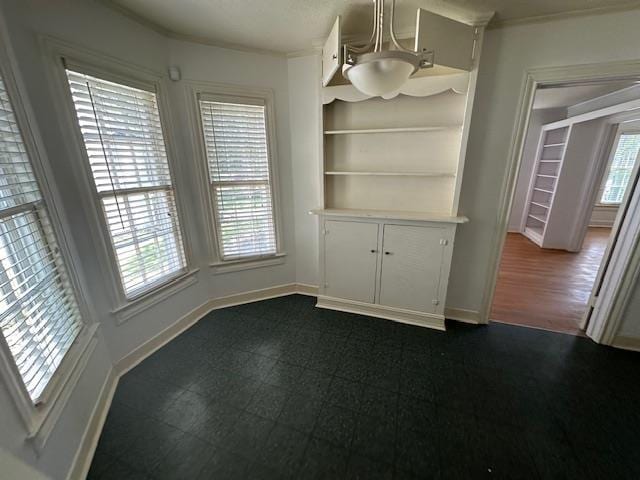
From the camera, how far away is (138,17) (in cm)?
193

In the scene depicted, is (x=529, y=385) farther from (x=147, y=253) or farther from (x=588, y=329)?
(x=147, y=253)

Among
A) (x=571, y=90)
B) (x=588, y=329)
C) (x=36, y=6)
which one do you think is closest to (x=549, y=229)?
(x=571, y=90)

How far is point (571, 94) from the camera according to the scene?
3996mm

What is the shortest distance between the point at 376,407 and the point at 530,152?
6163mm

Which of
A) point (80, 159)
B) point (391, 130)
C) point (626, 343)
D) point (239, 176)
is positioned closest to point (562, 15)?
point (391, 130)

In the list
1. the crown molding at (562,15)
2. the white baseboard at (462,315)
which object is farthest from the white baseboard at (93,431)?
the crown molding at (562,15)

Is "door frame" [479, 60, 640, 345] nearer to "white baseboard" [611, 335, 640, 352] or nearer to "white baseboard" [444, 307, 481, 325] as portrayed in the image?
"white baseboard" [611, 335, 640, 352]

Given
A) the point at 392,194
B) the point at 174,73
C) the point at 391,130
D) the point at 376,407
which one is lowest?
the point at 376,407

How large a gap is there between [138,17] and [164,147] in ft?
2.90

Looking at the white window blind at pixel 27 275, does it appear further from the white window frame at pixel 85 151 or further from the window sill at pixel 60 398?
the white window frame at pixel 85 151

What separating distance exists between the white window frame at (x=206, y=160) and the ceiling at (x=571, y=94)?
344cm

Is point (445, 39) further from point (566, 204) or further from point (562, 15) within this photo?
point (566, 204)

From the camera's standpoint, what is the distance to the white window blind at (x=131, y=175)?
1746 mm

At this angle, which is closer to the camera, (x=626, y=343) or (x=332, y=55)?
(x=332, y=55)
